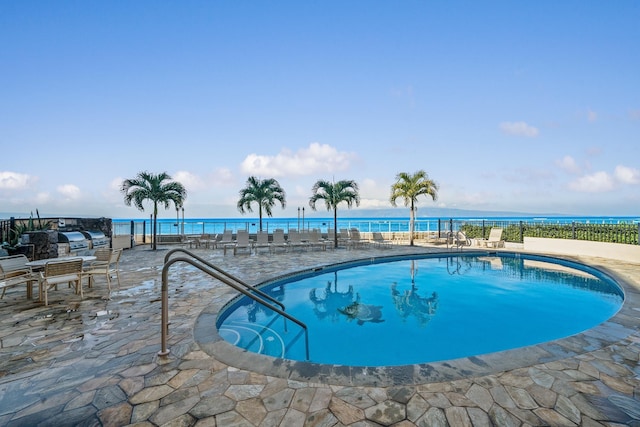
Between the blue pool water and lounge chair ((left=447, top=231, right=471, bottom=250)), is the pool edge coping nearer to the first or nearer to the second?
the blue pool water

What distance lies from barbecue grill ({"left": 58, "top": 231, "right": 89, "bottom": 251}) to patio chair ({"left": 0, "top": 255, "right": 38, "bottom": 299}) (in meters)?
4.55

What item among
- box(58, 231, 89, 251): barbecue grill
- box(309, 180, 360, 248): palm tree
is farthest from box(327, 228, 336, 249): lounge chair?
box(58, 231, 89, 251): barbecue grill

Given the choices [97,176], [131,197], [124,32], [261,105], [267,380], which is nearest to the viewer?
[267,380]

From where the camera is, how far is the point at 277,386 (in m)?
2.32

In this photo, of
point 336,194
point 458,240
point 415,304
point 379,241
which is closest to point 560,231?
point 458,240

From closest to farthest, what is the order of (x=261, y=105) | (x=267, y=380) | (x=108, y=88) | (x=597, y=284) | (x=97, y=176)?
(x=267, y=380) → (x=597, y=284) → (x=108, y=88) → (x=261, y=105) → (x=97, y=176)

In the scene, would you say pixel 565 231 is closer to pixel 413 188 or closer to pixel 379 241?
pixel 413 188

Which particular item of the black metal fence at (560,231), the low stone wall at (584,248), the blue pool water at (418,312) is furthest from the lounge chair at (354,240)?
the low stone wall at (584,248)

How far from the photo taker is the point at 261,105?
616 inches

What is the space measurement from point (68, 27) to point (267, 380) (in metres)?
11.8

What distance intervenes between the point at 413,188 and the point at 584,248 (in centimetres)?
748

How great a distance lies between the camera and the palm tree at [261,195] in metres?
15.2

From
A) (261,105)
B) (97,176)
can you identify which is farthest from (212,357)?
(97,176)

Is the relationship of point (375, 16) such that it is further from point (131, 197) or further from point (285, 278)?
point (131, 197)
